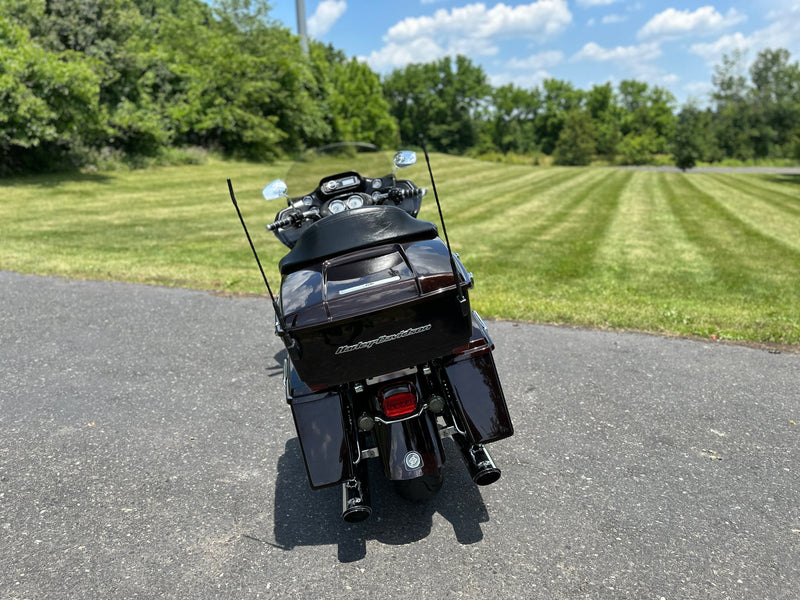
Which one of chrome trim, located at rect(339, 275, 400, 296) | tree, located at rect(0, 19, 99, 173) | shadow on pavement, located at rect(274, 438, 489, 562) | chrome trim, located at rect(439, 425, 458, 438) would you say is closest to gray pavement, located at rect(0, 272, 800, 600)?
shadow on pavement, located at rect(274, 438, 489, 562)

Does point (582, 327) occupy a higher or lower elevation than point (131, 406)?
lower

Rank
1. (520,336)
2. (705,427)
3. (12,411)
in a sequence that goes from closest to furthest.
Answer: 1. (705,427)
2. (12,411)
3. (520,336)

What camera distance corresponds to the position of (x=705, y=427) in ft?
12.9

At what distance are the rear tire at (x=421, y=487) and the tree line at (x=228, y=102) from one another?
2004 millimetres

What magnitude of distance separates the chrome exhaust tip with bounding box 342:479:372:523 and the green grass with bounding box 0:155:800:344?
4.15 m

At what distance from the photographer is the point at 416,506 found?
3.22 m

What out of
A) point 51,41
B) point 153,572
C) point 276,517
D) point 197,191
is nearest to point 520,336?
point 276,517

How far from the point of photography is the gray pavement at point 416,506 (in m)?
2.64

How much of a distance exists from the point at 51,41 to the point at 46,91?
20.9 ft

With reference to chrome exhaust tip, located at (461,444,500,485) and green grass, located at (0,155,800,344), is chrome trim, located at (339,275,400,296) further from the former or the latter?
green grass, located at (0,155,800,344)

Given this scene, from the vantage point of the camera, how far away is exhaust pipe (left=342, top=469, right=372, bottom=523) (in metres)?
2.64

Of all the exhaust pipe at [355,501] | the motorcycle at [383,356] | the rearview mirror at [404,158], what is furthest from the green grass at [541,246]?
the exhaust pipe at [355,501]

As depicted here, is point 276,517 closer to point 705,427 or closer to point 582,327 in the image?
point 705,427

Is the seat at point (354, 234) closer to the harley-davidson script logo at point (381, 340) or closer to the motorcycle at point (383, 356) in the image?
the motorcycle at point (383, 356)
